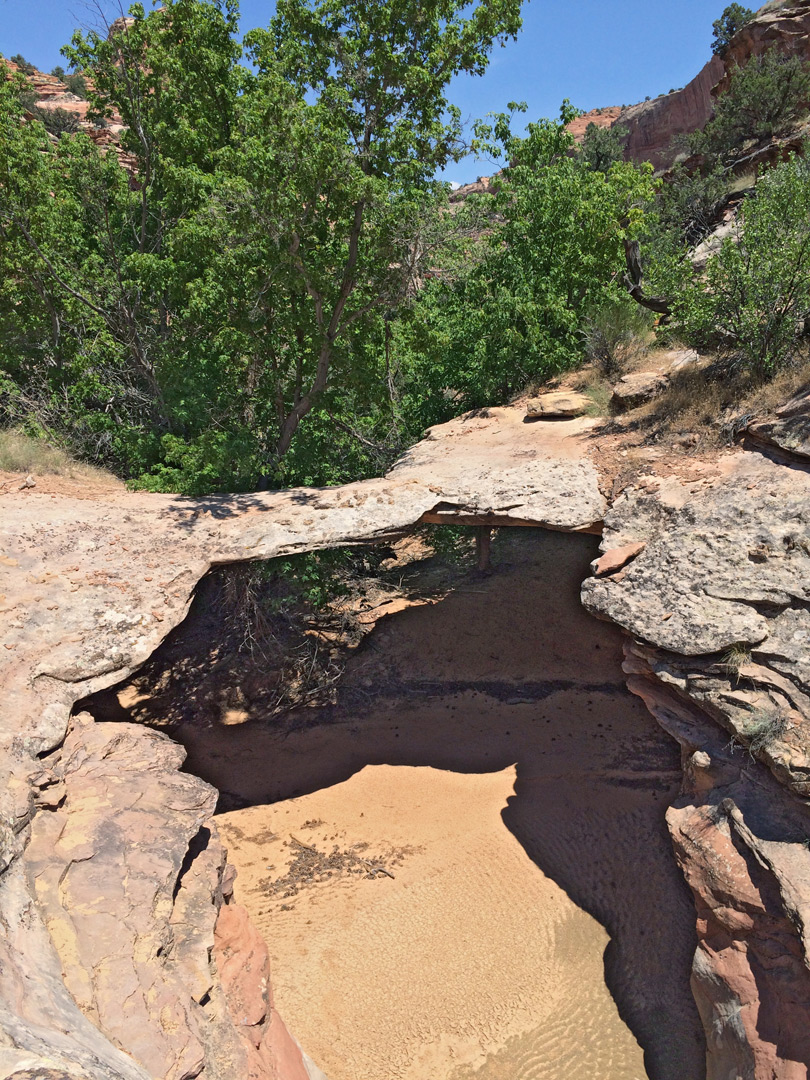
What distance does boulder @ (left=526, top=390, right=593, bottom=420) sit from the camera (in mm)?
10945

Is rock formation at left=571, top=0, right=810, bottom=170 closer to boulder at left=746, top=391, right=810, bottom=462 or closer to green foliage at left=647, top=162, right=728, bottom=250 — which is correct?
green foliage at left=647, top=162, right=728, bottom=250

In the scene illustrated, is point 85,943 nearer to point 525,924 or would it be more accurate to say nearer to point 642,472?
point 525,924

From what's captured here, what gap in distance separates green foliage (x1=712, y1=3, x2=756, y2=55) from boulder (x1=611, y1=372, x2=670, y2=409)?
34.6 metres

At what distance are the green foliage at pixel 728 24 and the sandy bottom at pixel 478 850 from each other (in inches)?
1452

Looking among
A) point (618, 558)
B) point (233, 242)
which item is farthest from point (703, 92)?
point (618, 558)

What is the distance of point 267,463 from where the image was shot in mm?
11258

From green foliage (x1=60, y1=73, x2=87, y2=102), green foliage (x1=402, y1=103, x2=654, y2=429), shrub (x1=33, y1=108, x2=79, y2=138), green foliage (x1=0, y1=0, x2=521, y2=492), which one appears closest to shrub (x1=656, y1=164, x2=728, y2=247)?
green foliage (x1=402, y1=103, x2=654, y2=429)

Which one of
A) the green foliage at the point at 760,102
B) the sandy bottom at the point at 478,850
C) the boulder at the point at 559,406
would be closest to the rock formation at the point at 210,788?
the sandy bottom at the point at 478,850

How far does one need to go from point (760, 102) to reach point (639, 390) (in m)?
25.8

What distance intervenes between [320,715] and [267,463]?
4.38m

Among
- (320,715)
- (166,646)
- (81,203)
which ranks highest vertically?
(81,203)

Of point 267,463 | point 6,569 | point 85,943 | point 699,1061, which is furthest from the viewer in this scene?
point 267,463

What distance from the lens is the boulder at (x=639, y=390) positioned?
10156 mm

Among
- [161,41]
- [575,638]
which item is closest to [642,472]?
[575,638]
